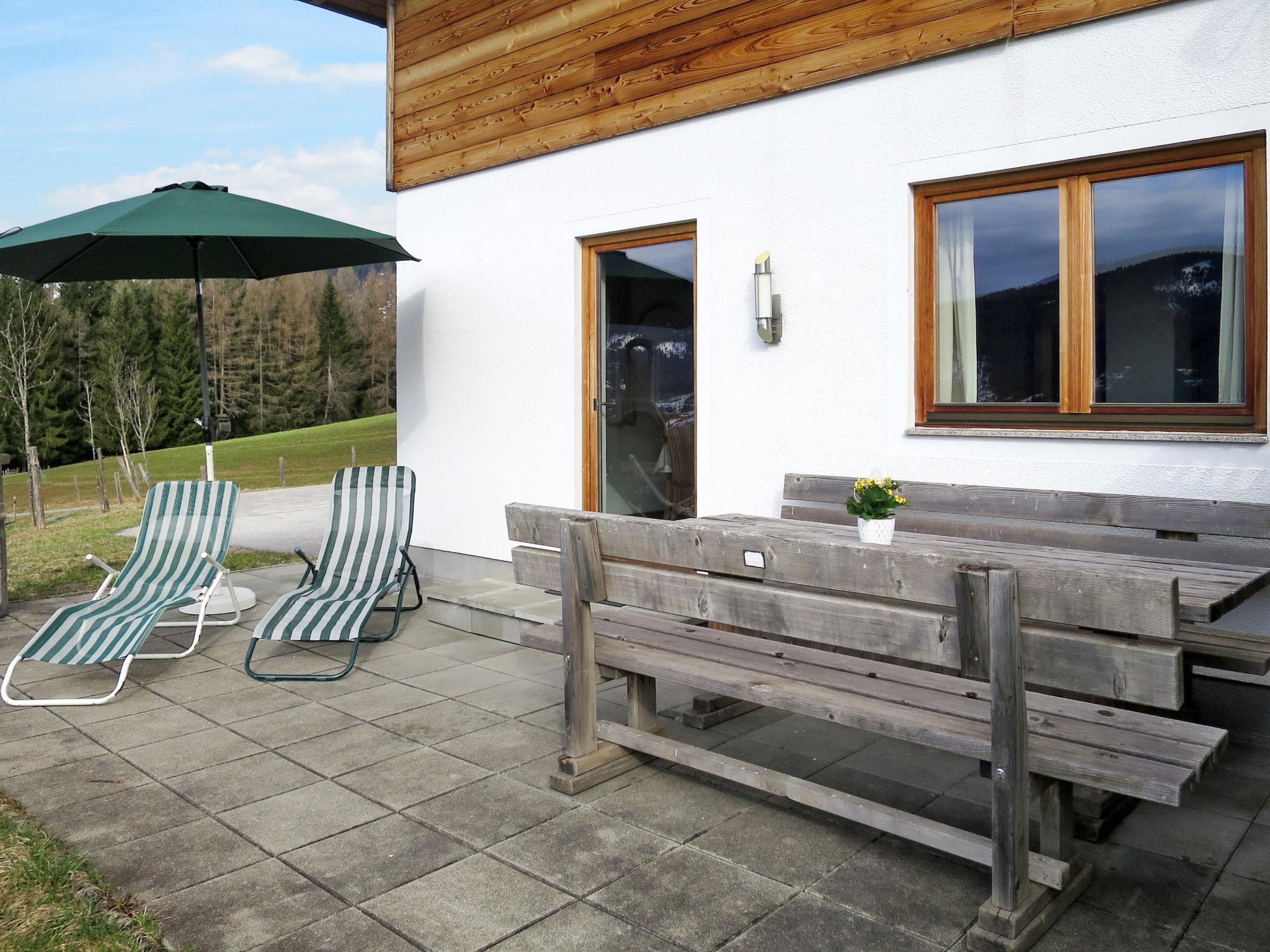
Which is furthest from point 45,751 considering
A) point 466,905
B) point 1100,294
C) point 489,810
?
point 1100,294

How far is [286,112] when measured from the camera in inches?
2274

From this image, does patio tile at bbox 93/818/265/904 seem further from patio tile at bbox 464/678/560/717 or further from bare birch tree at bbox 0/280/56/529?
bare birch tree at bbox 0/280/56/529

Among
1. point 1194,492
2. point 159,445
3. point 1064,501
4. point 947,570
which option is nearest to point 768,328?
point 1064,501

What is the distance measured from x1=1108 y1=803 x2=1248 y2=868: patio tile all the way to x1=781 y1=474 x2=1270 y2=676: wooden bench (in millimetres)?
490

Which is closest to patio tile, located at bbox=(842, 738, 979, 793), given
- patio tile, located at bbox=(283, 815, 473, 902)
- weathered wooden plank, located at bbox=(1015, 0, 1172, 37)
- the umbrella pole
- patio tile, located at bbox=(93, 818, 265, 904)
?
patio tile, located at bbox=(283, 815, 473, 902)

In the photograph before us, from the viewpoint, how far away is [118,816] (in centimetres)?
316

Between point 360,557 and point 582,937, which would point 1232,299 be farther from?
point 360,557

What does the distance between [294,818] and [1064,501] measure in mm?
3123

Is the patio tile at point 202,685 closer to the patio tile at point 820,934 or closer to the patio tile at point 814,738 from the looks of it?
the patio tile at point 814,738

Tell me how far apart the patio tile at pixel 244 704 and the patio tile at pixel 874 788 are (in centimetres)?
236

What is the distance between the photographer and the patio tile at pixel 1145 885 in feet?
8.11

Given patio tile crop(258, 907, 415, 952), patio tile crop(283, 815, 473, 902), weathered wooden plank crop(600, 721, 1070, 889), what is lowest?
patio tile crop(258, 907, 415, 952)

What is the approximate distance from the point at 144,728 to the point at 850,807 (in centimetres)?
297

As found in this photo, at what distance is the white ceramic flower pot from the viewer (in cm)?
336
